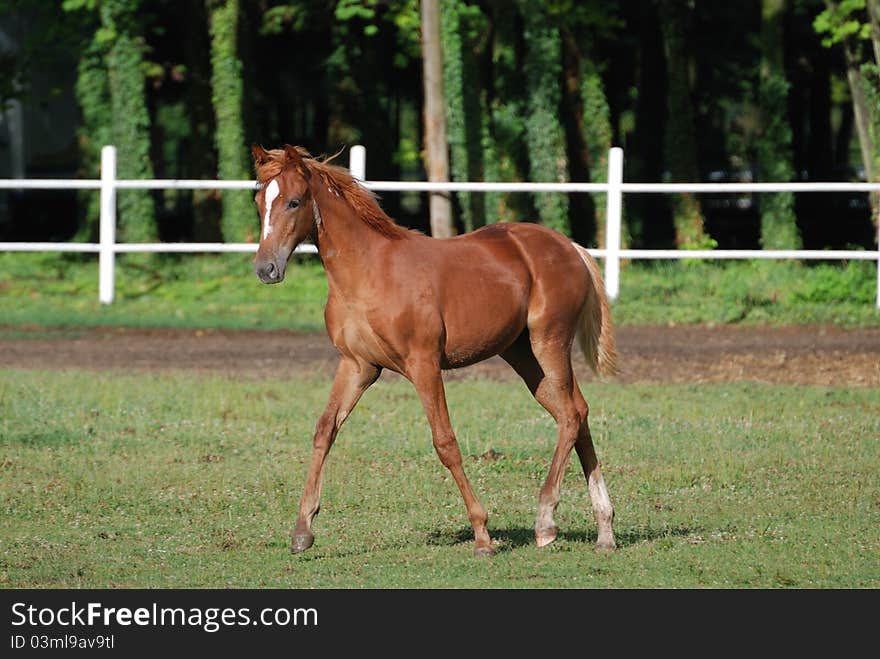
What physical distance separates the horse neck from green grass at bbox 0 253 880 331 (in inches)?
417

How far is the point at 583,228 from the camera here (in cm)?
2794

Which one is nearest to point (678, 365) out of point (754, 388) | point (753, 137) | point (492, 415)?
point (754, 388)

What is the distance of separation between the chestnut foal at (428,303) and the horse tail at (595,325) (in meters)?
0.09

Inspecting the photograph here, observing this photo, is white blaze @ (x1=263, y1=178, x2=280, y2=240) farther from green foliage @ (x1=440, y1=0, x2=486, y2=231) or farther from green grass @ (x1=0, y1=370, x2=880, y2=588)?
green foliage @ (x1=440, y1=0, x2=486, y2=231)

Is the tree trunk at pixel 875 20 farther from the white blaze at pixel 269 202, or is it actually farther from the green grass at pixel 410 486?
the white blaze at pixel 269 202

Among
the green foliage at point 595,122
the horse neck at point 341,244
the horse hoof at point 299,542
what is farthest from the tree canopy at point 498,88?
the horse hoof at point 299,542

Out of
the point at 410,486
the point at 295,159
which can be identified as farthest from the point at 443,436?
the point at 410,486

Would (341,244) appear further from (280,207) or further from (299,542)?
Answer: (299,542)

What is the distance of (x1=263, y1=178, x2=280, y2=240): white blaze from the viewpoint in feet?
25.4

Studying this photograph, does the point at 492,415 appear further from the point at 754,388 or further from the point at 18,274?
the point at 18,274

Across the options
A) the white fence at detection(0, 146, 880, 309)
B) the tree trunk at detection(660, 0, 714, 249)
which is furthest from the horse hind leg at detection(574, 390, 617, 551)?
the tree trunk at detection(660, 0, 714, 249)

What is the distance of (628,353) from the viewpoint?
1669cm

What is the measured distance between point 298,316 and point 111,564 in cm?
1151

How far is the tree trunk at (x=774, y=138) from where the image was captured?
23609mm
